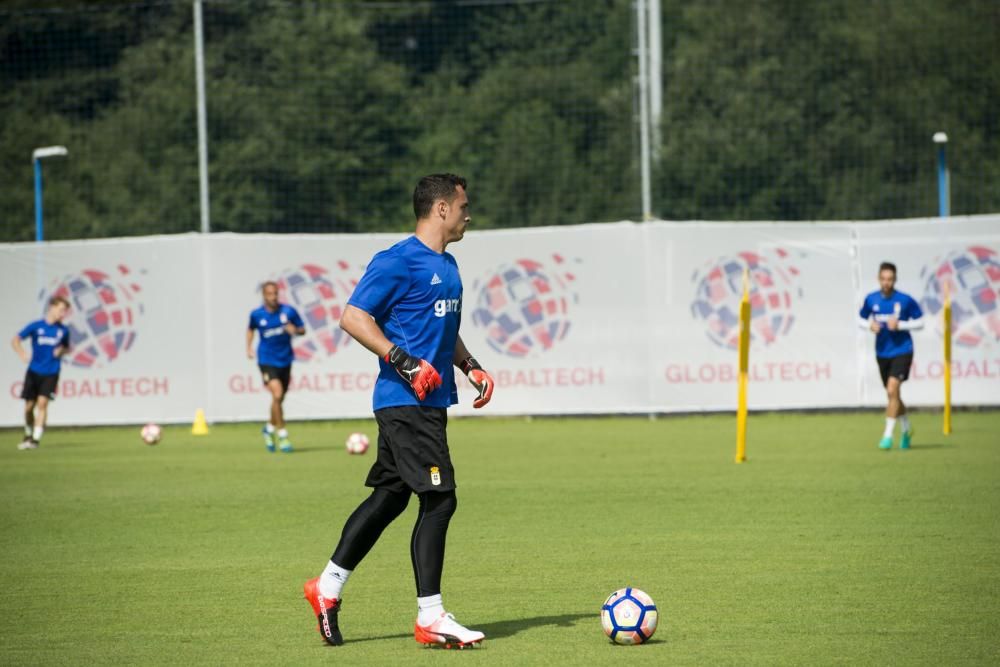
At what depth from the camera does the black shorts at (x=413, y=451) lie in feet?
23.5

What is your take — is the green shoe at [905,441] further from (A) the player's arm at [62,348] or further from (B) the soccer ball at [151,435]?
(A) the player's arm at [62,348]

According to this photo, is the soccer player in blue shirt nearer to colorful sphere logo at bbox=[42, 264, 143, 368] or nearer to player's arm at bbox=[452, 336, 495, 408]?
player's arm at bbox=[452, 336, 495, 408]

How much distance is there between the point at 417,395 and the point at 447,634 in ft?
3.60

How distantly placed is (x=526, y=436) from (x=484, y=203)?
1683 centimetres

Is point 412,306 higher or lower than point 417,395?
higher

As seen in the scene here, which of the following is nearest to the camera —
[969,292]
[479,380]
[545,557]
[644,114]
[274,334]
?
[479,380]

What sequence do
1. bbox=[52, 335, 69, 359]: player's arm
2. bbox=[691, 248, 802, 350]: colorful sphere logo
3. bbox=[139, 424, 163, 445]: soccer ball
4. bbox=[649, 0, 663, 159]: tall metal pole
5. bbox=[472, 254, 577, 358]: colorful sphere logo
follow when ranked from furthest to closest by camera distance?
bbox=[649, 0, 663, 159]: tall metal pole, bbox=[472, 254, 577, 358]: colorful sphere logo, bbox=[691, 248, 802, 350]: colorful sphere logo, bbox=[52, 335, 69, 359]: player's arm, bbox=[139, 424, 163, 445]: soccer ball

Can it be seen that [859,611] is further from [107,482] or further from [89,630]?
[107,482]

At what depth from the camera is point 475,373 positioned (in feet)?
25.1

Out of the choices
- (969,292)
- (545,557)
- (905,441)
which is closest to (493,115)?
(969,292)

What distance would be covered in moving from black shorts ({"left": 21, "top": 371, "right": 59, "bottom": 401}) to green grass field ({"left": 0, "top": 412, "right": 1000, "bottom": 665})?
343 cm

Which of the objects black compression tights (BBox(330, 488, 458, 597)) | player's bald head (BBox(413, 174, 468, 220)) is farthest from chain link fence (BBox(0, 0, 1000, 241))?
black compression tights (BBox(330, 488, 458, 597))

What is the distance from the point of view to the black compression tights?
23.6ft

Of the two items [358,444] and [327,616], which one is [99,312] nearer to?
[358,444]
